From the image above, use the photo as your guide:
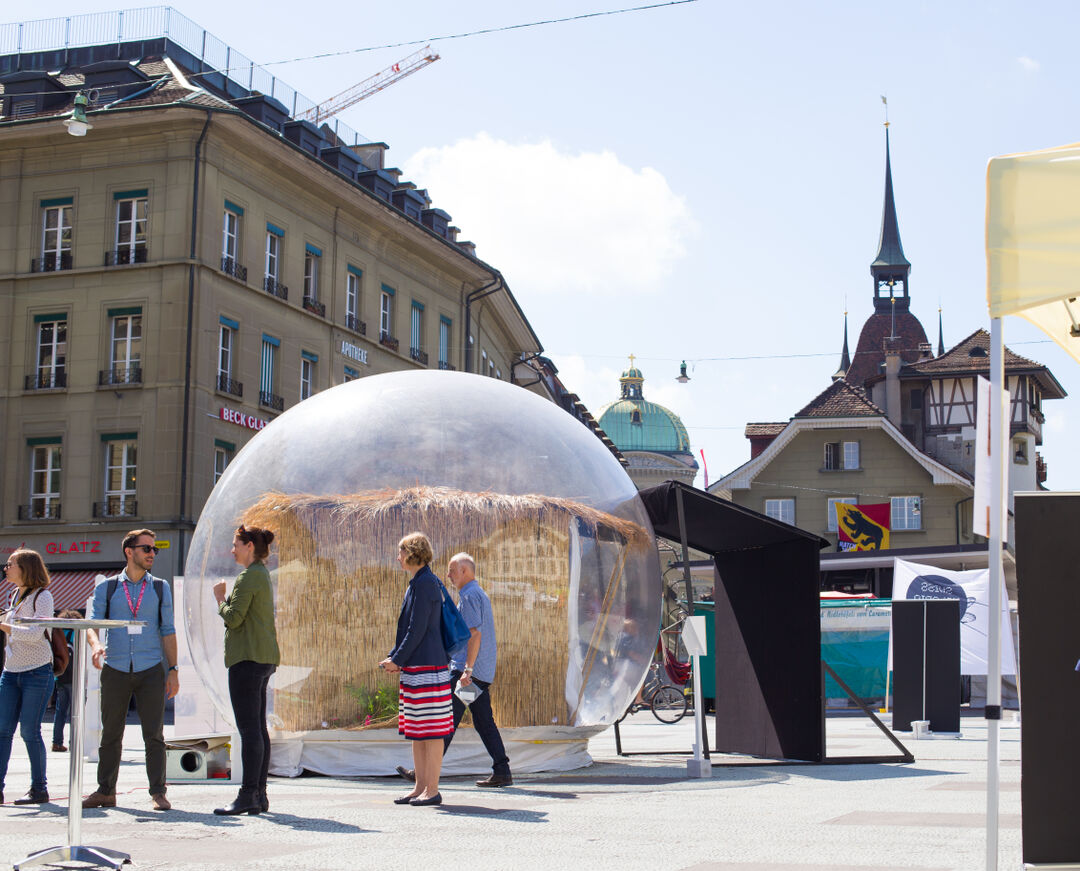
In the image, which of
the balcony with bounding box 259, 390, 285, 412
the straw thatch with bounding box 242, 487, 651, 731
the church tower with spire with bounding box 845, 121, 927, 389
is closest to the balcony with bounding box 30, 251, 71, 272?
the balcony with bounding box 259, 390, 285, 412

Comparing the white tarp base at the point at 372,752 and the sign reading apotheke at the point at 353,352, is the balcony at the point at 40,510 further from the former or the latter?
the white tarp base at the point at 372,752

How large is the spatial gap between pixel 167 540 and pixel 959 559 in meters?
17.9

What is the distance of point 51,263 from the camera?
35.1 meters

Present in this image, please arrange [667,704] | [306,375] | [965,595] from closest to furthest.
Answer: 1. [965,595]
2. [667,704]
3. [306,375]

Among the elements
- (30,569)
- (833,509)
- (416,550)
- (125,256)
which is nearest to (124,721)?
(30,569)

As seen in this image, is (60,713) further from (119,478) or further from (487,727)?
(119,478)

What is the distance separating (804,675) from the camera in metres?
12.6

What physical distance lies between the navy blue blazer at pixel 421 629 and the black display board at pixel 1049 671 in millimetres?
4274

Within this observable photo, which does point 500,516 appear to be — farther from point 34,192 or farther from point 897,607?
point 34,192

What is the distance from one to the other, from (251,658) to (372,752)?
240cm

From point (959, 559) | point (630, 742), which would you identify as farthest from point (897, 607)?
point (959, 559)

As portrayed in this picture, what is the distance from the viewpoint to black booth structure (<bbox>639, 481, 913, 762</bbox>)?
12688 mm

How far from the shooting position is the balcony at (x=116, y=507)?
109ft

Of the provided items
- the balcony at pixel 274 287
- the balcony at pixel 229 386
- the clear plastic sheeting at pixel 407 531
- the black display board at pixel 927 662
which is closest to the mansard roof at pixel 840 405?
the balcony at pixel 274 287
